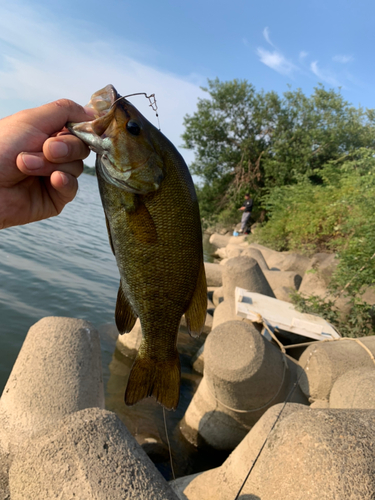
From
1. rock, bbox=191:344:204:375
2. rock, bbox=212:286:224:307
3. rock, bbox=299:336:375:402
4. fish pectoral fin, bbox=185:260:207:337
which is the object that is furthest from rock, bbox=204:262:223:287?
fish pectoral fin, bbox=185:260:207:337

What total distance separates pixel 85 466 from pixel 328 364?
3.45 m

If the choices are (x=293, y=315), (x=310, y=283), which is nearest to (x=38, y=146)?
(x=293, y=315)

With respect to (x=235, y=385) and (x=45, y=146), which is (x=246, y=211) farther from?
(x=45, y=146)

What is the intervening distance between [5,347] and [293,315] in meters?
5.73

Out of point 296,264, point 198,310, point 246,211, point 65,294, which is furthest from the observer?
point 246,211

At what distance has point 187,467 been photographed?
4387 mm

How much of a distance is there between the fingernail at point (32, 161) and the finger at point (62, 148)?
0.26ft

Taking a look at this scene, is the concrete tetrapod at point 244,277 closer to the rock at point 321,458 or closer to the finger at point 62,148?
the rock at point 321,458

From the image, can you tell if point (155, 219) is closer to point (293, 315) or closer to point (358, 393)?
point (358, 393)

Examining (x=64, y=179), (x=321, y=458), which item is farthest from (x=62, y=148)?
(x=321, y=458)

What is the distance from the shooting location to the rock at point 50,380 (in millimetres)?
3273

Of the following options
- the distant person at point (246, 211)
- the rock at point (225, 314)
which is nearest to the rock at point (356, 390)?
the rock at point (225, 314)

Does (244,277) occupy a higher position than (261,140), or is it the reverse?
(261,140)

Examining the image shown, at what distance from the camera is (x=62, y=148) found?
5.57ft
